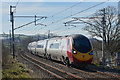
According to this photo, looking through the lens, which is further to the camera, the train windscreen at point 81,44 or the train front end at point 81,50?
the train windscreen at point 81,44

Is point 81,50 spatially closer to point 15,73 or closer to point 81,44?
point 81,44

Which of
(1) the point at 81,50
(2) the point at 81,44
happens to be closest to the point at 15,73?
(1) the point at 81,50

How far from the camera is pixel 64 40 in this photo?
1847cm

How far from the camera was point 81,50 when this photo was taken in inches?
627

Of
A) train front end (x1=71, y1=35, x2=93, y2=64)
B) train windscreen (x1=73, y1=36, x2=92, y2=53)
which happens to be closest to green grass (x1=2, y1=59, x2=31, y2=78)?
train front end (x1=71, y1=35, x2=93, y2=64)

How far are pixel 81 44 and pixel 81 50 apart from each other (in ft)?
1.99

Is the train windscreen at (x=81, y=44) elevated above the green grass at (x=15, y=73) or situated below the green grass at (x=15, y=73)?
above

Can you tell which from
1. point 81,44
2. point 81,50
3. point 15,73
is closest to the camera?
point 15,73

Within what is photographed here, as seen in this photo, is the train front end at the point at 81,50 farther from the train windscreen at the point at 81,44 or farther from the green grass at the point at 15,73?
the green grass at the point at 15,73

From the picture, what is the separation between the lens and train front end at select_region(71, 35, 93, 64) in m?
15.7

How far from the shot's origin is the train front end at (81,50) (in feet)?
51.6

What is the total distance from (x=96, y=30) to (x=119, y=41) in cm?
476

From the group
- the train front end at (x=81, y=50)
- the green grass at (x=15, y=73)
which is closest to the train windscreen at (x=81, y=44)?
the train front end at (x=81, y=50)

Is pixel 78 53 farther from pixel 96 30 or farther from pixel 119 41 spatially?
pixel 96 30
